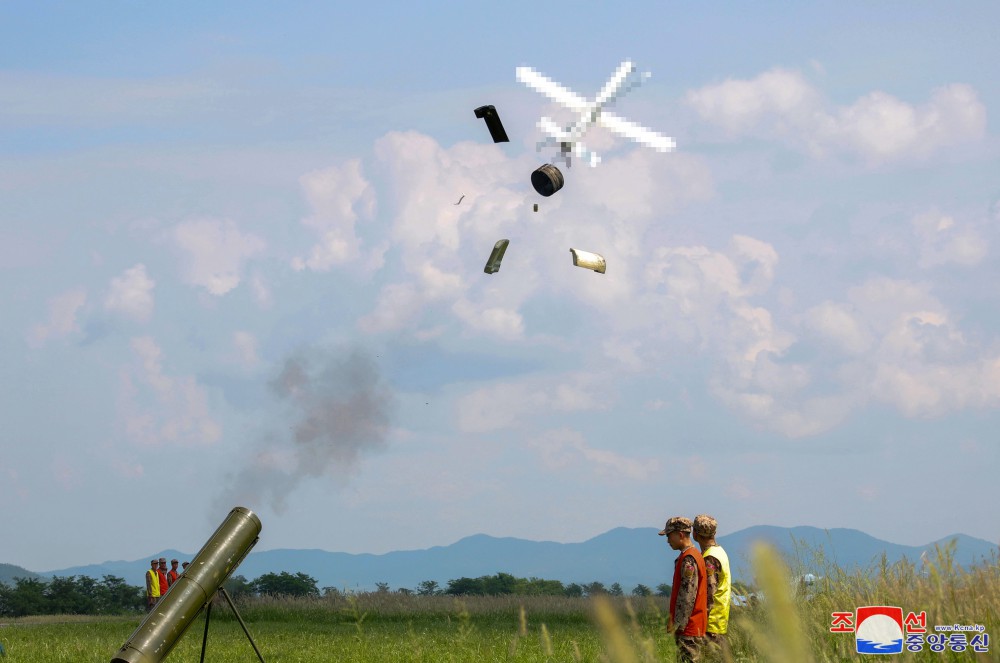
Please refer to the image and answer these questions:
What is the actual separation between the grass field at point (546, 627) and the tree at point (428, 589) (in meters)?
0.99

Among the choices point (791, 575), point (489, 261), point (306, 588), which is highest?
point (489, 261)

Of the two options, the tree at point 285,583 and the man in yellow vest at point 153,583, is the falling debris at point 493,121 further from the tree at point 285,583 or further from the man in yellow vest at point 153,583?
the tree at point 285,583

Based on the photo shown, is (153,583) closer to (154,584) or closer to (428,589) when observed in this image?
(154,584)

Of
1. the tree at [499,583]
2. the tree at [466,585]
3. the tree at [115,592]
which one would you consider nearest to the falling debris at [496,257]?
the tree at [499,583]

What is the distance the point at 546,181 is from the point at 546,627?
41.6 ft

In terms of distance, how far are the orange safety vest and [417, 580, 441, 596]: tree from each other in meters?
26.3

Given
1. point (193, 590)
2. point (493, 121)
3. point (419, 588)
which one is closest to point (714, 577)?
point (193, 590)

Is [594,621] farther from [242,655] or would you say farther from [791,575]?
[242,655]

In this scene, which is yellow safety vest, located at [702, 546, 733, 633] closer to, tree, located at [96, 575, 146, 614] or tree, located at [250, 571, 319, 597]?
tree, located at [250, 571, 319, 597]

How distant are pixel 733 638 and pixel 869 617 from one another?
3.17 metres

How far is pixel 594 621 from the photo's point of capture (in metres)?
2.53

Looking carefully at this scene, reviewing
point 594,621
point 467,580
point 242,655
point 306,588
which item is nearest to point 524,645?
point 242,655

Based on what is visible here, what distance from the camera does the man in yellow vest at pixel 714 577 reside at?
35.7 feet

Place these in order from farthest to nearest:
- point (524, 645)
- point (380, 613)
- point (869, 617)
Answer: point (380, 613), point (524, 645), point (869, 617)
